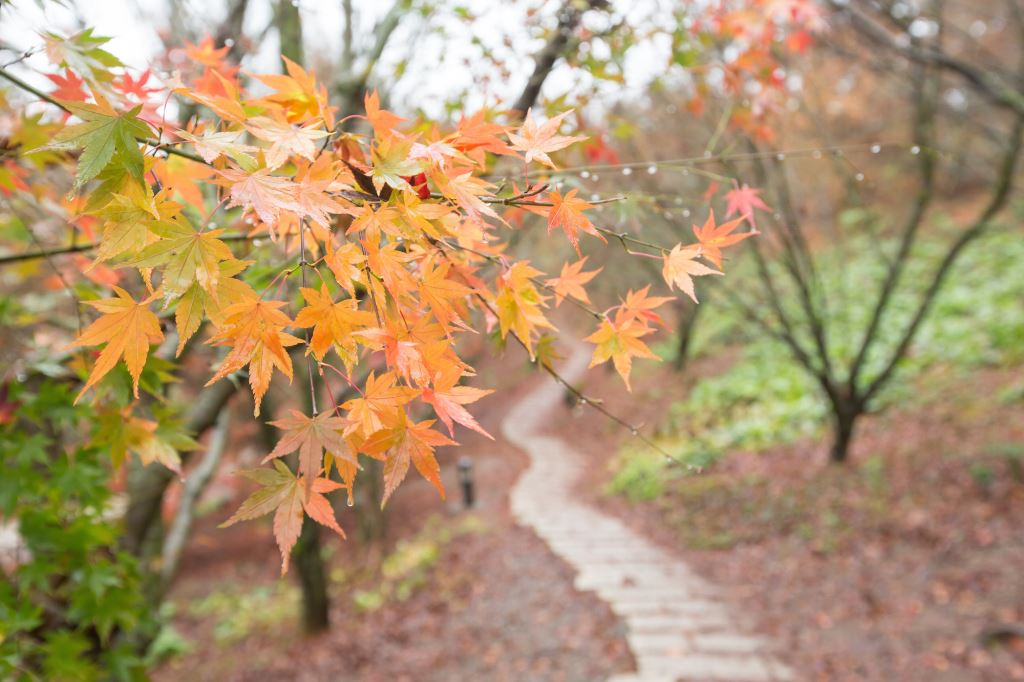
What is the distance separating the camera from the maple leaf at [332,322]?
1.08m

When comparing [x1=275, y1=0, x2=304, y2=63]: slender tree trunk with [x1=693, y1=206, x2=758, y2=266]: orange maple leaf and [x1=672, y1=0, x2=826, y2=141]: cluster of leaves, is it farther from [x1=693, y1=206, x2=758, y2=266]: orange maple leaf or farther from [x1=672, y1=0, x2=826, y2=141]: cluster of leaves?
[x1=693, y1=206, x2=758, y2=266]: orange maple leaf

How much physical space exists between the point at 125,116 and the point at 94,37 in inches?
27.2

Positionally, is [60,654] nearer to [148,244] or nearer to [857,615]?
[148,244]

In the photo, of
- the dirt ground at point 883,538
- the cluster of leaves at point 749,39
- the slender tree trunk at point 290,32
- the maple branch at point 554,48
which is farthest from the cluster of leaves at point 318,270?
the dirt ground at point 883,538

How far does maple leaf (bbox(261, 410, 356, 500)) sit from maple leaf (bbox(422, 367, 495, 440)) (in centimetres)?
18

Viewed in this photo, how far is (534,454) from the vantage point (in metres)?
15.1

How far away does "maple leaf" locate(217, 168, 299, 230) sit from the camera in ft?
Result: 3.26

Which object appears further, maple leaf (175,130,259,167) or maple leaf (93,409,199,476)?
maple leaf (93,409,199,476)

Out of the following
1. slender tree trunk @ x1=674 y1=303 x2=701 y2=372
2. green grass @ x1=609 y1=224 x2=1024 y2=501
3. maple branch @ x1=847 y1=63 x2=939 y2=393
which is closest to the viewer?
maple branch @ x1=847 y1=63 x2=939 y2=393

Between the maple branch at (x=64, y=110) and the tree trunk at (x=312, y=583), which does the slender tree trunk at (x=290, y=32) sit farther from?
the tree trunk at (x=312, y=583)

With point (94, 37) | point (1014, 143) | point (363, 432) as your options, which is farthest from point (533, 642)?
point (1014, 143)

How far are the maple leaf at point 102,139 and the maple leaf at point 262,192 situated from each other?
0.59ft

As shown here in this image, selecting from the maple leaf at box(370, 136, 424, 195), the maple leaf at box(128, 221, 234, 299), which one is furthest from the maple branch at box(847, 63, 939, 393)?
the maple leaf at box(128, 221, 234, 299)

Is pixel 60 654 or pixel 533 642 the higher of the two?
pixel 60 654
